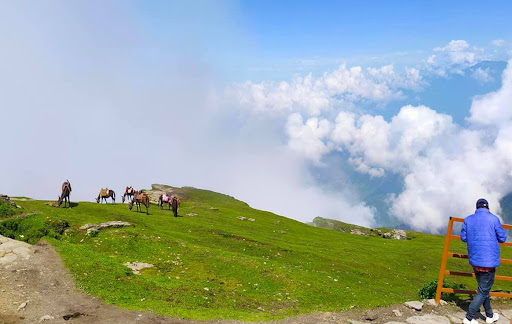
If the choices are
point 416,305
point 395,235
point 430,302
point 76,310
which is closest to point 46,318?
point 76,310

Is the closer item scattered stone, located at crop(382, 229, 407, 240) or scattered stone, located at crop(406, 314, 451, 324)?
scattered stone, located at crop(406, 314, 451, 324)

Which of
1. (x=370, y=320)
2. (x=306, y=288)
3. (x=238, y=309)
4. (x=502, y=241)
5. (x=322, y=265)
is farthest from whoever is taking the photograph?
(x=322, y=265)

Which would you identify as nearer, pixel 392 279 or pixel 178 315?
pixel 178 315

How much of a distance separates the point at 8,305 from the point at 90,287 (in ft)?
13.0

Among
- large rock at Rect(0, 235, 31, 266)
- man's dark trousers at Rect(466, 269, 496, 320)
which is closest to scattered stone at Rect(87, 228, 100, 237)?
large rock at Rect(0, 235, 31, 266)

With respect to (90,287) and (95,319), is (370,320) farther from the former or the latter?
(90,287)

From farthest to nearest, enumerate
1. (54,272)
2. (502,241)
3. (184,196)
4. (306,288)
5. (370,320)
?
(184,196) → (306,288) → (54,272) → (370,320) → (502,241)

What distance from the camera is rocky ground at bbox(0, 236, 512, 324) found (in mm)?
15477

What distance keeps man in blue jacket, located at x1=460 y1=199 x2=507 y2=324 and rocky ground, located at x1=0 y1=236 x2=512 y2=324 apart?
1.43m

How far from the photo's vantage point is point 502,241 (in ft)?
47.9

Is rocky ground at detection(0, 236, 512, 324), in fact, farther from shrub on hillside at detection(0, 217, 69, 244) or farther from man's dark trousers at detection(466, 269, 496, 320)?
shrub on hillside at detection(0, 217, 69, 244)

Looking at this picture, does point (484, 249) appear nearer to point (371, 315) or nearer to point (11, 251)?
point (371, 315)

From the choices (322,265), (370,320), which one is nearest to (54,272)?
(370,320)

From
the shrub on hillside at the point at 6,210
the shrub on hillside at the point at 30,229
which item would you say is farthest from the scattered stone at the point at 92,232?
the shrub on hillside at the point at 6,210
